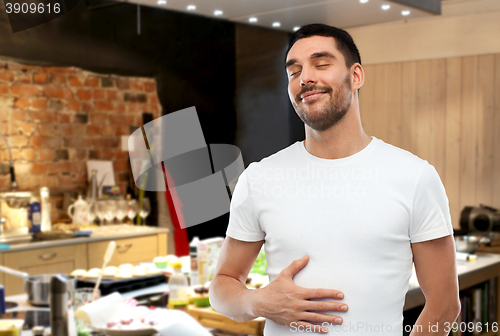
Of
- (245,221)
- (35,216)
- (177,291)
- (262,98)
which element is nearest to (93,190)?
(35,216)

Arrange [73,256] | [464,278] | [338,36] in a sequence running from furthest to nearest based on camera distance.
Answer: [73,256] → [464,278] → [338,36]

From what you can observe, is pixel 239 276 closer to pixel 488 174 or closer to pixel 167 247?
pixel 167 247

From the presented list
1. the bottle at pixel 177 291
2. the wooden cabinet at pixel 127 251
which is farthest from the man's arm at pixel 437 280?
the wooden cabinet at pixel 127 251

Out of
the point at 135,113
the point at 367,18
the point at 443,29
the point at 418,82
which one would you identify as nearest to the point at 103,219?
the point at 135,113

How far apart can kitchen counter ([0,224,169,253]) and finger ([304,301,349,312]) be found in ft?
8.62

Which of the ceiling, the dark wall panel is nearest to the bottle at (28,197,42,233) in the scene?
the ceiling

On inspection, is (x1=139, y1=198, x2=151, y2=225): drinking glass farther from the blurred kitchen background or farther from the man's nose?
the man's nose

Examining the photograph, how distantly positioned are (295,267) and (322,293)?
0.08 metres

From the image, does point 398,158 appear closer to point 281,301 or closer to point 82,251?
point 281,301

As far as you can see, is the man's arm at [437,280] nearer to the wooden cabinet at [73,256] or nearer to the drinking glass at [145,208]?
the wooden cabinet at [73,256]

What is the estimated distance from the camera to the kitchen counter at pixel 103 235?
130 inches

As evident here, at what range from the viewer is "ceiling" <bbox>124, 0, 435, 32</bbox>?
2.95 meters

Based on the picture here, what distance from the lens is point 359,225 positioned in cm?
111

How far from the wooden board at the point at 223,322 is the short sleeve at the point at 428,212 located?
34.9 inches
